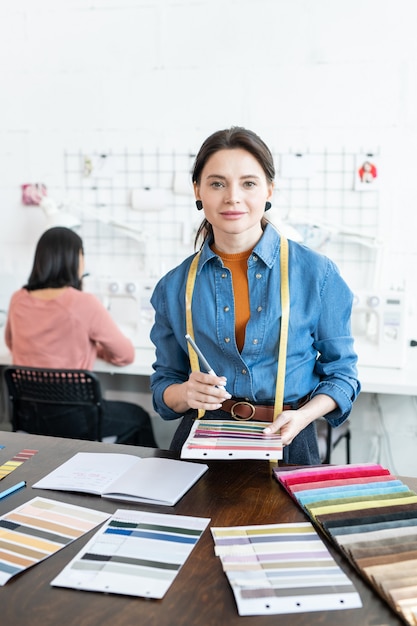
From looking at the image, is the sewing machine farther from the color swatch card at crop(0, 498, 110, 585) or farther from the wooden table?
the color swatch card at crop(0, 498, 110, 585)

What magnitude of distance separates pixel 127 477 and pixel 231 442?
0.68 ft

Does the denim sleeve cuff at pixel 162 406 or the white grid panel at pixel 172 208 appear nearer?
the denim sleeve cuff at pixel 162 406

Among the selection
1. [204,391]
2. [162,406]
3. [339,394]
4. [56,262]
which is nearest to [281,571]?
[204,391]

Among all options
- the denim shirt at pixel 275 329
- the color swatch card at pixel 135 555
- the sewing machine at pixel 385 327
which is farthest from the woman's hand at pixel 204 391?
the sewing machine at pixel 385 327

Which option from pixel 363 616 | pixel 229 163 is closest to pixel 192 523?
pixel 363 616

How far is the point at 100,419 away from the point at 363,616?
1645 mm

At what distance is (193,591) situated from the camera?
900 millimetres

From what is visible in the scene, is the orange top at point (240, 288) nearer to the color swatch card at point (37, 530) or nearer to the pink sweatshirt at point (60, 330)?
the color swatch card at point (37, 530)

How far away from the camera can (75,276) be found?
8.51ft

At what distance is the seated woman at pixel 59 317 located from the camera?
8.29 feet

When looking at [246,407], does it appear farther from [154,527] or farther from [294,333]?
[154,527]

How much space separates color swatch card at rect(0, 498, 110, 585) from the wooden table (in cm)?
2

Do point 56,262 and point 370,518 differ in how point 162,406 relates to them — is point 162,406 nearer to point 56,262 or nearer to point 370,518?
point 370,518

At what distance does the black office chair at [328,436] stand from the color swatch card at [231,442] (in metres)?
1.22
